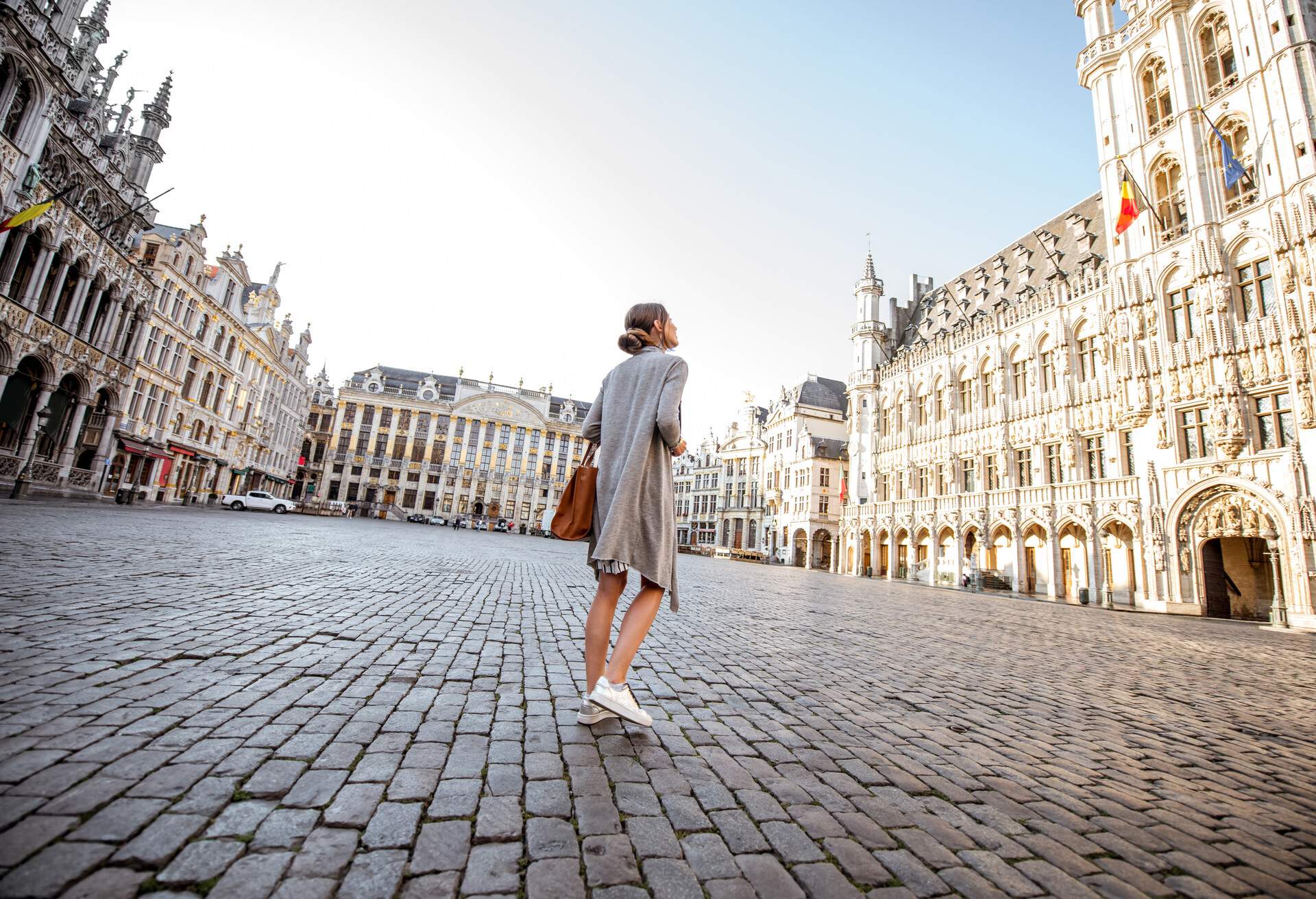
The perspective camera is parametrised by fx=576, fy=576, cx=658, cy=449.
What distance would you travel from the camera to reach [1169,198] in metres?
22.3

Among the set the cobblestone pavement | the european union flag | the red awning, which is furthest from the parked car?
the european union flag

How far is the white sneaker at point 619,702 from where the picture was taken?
3014 millimetres

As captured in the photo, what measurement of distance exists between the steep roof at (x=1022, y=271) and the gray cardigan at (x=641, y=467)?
31418mm

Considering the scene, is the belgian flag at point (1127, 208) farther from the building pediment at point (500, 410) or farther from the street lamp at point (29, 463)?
the building pediment at point (500, 410)

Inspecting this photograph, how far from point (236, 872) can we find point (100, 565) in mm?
7390

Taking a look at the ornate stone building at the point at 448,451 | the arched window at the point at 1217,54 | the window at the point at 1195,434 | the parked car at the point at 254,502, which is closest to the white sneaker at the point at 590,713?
the window at the point at 1195,434

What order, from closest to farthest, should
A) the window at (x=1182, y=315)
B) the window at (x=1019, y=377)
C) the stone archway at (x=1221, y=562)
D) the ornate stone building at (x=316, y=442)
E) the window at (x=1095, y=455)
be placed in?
the stone archway at (x=1221, y=562) < the window at (x=1182, y=315) < the window at (x=1095, y=455) < the window at (x=1019, y=377) < the ornate stone building at (x=316, y=442)

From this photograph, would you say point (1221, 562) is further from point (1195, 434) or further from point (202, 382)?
point (202, 382)

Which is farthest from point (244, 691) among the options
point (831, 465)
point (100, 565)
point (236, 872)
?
point (831, 465)

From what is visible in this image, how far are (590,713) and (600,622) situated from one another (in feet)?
1.61

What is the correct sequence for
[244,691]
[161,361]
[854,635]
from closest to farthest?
1. [244,691]
2. [854,635]
3. [161,361]

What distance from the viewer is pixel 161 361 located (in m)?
32.4

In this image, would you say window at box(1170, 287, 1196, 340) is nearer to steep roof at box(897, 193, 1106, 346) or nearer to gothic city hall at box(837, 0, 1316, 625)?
gothic city hall at box(837, 0, 1316, 625)

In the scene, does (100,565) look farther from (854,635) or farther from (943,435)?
(943,435)
